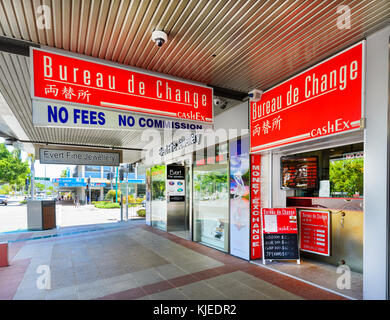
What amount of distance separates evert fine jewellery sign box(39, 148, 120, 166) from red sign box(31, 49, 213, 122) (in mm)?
6816

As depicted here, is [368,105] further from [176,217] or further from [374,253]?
[176,217]

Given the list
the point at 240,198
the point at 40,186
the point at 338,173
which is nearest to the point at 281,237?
the point at 240,198

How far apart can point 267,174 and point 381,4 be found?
11.2 ft

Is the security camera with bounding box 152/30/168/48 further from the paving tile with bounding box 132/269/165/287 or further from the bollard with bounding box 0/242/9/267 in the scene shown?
the bollard with bounding box 0/242/9/267

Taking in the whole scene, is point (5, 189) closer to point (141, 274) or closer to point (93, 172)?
point (93, 172)

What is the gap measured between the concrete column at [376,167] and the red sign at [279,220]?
1803 mm

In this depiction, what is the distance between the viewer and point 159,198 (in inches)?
384

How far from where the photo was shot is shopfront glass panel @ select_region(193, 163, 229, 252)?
612 centimetres

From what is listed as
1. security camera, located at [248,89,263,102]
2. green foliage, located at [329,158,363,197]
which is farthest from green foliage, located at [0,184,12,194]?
green foliage, located at [329,158,363,197]

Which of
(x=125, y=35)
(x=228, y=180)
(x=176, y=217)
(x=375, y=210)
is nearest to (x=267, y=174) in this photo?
(x=228, y=180)

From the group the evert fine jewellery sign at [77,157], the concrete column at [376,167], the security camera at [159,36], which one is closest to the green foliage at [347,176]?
the concrete column at [376,167]

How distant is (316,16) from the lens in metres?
2.66

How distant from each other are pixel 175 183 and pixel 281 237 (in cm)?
484

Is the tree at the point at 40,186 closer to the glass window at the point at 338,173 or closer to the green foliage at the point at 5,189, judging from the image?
the green foliage at the point at 5,189
